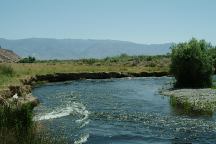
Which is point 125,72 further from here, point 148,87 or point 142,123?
point 142,123

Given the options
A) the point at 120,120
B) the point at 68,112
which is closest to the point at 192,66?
the point at 68,112

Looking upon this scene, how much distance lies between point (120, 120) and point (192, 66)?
30.6 metres

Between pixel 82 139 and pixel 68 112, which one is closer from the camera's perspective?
pixel 82 139

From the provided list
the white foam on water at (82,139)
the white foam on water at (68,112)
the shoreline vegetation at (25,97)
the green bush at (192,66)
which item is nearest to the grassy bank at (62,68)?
the shoreline vegetation at (25,97)

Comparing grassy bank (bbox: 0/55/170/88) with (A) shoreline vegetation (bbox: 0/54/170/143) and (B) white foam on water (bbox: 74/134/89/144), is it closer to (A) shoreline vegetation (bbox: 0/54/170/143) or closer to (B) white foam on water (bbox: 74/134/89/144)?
(A) shoreline vegetation (bbox: 0/54/170/143)

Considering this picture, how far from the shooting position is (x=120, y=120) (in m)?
40.0

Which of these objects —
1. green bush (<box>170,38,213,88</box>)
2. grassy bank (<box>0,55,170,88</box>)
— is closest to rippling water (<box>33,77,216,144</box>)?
grassy bank (<box>0,55,170,88</box>)

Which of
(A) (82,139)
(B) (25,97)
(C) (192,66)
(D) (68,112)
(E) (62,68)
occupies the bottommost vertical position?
(A) (82,139)

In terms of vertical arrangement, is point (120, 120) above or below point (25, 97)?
below

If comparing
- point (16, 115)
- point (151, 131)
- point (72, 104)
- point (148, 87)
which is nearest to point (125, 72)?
point (148, 87)

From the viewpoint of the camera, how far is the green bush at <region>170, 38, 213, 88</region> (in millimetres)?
67625

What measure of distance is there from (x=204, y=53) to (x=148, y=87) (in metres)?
10.2

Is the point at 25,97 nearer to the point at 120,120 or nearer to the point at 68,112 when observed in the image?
the point at 68,112

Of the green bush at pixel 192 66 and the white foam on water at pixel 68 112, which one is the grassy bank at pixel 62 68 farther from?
the green bush at pixel 192 66
